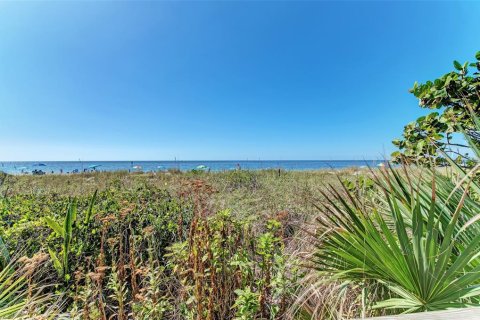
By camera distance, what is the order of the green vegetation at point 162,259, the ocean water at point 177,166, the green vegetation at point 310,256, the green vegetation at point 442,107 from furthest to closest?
the ocean water at point 177,166 < the green vegetation at point 442,107 < the green vegetation at point 162,259 < the green vegetation at point 310,256

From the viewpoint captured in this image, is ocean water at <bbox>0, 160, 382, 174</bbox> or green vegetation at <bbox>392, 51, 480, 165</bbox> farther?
ocean water at <bbox>0, 160, 382, 174</bbox>

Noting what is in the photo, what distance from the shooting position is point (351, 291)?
6.85 feet

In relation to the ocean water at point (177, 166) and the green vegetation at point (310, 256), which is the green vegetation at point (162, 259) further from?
the ocean water at point (177, 166)

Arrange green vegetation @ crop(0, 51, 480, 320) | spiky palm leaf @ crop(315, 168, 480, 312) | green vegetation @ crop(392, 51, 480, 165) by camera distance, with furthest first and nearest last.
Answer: green vegetation @ crop(392, 51, 480, 165), green vegetation @ crop(0, 51, 480, 320), spiky palm leaf @ crop(315, 168, 480, 312)

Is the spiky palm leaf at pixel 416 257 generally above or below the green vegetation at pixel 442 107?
below

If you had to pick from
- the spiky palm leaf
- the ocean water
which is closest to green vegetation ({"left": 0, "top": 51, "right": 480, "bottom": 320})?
the spiky palm leaf

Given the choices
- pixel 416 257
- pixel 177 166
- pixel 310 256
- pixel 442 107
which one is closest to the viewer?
pixel 416 257

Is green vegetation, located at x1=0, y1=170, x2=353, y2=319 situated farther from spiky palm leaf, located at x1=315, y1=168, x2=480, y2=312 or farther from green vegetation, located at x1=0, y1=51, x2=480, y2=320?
spiky palm leaf, located at x1=315, y1=168, x2=480, y2=312

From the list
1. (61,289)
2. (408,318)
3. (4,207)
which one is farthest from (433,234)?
(4,207)

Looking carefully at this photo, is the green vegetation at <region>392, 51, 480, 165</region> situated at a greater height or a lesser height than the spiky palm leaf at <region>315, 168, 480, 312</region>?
greater

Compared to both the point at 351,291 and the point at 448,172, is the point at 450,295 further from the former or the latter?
the point at 448,172

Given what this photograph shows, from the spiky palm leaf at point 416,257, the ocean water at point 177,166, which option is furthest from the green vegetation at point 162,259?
the ocean water at point 177,166

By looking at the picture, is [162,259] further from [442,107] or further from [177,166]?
[177,166]

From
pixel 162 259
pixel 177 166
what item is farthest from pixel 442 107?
pixel 177 166
